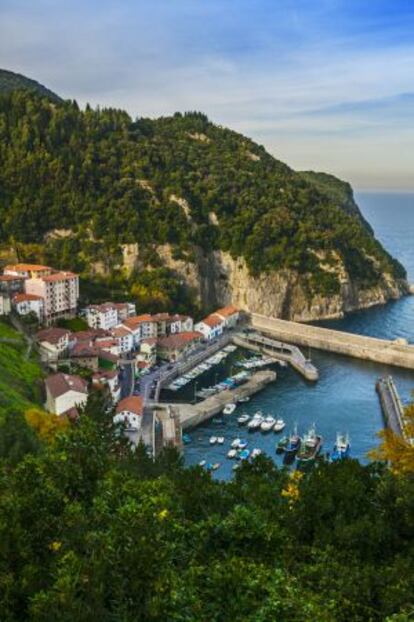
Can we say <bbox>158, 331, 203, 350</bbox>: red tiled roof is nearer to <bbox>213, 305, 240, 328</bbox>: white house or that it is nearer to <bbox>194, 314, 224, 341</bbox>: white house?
<bbox>194, 314, 224, 341</bbox>: white house

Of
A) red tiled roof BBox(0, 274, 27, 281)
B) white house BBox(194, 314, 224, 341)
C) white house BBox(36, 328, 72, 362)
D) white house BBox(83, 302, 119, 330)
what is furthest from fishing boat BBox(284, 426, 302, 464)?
red tiled roof BBox(0, 274, 27, 281)

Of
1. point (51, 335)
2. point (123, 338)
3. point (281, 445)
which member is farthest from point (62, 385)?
point (123, 338)

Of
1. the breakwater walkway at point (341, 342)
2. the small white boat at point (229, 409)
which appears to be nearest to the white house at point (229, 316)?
the breakwater walkway at point (341, 342)

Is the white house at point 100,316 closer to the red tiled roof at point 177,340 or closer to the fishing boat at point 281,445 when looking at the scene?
the red tiled roof at point 177,340

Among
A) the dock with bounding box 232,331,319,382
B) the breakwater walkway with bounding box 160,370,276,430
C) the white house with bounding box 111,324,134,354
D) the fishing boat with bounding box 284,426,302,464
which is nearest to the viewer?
the fishing boat with bounding box 284,426,302,464

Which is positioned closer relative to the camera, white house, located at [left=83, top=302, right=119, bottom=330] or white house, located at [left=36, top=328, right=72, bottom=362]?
white house, located at [left=36, top=328, right=72, bottom=362]

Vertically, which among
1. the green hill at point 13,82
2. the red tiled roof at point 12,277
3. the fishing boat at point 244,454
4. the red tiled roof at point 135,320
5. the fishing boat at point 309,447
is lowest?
the fishing boat at point 244,454

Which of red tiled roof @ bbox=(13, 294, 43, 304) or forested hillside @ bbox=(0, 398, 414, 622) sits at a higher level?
forested hillside @ bbox=(0, 398, 414, 622)
